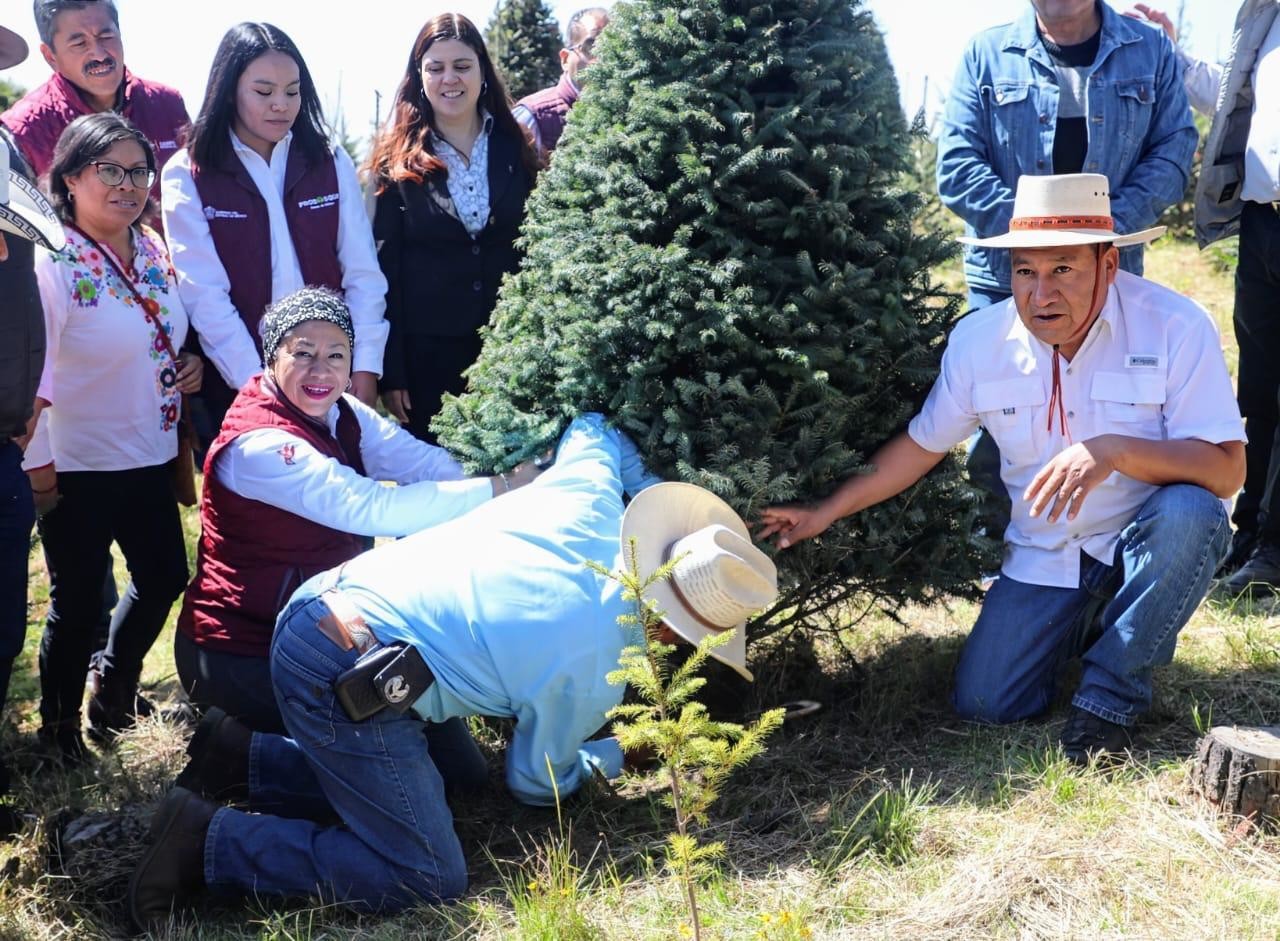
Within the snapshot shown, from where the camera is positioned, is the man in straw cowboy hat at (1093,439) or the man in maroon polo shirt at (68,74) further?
the man in maroon polo shirt at (68,74)

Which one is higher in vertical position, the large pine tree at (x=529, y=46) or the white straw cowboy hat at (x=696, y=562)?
the large pine tree at (x=529, y=46)

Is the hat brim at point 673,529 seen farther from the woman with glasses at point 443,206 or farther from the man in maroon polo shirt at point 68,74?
the man in maroon polo shirt at point 68,74

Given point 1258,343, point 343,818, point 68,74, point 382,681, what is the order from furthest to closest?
point 1258,343, point 68,74, point 343,818, point 382,681

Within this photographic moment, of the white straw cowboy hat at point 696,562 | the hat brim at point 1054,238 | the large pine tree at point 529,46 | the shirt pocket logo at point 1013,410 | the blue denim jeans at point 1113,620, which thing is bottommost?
the blue denim jeans at point 1113,620

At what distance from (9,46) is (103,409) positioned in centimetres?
118

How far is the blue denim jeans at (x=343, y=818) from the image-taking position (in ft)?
10.7

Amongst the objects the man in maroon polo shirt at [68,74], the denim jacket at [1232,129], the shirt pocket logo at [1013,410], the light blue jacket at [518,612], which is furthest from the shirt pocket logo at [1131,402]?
the man in maroon polo shirt at [68,74]

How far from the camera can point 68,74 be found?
189 inches

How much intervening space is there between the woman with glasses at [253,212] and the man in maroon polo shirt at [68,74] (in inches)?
22.0

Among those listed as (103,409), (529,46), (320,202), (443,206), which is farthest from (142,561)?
(529,46)

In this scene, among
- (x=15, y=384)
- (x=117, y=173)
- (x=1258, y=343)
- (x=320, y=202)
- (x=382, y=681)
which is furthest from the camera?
(x=1258, y=343)

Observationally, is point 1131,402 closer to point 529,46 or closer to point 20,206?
point 20,206

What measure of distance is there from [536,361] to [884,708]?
157 cm

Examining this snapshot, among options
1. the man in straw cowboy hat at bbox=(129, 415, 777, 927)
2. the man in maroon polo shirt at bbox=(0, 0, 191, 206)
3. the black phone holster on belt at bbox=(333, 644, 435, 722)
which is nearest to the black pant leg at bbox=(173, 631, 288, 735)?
the man in straw cowboy hat at bbox=(129, 415, 777, 927)
